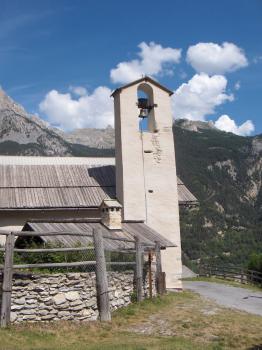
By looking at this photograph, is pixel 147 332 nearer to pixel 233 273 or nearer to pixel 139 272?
pixel 139 272

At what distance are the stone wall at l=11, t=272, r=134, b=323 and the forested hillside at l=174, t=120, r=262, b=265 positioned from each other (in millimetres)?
60495

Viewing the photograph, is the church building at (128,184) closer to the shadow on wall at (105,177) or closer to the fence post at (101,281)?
the shadow on wall at (105,177)

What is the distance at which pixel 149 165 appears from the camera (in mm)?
24672

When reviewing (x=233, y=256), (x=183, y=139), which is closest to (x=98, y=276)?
(x=233, y=256)

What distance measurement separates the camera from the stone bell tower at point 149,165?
24.0 m

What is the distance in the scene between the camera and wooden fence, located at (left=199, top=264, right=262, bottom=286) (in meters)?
31.4

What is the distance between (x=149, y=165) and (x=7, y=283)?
13.9 m

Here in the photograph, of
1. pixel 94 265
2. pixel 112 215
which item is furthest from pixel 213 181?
pixel 94 265

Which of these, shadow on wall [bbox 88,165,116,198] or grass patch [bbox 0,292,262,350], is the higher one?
shadow on wall [bbox 88,165,116,198]

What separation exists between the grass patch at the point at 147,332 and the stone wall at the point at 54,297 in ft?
0.96

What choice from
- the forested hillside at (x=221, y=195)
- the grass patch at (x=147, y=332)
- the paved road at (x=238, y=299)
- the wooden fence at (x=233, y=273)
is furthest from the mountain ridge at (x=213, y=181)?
the grass patch at (x=147, y=332)

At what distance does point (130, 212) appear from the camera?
23.8 meters

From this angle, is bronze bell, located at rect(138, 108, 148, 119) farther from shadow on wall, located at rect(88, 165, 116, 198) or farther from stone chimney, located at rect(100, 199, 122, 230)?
stone chimney, located at rect(100, 199, 122, 230)

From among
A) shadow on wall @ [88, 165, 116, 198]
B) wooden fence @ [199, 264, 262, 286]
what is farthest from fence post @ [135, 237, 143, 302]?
wooden fence @ [199, 264, 262, 286]
